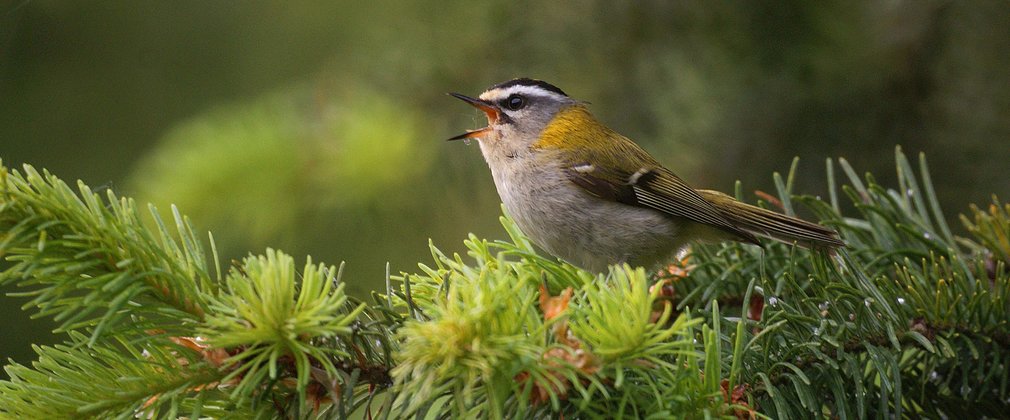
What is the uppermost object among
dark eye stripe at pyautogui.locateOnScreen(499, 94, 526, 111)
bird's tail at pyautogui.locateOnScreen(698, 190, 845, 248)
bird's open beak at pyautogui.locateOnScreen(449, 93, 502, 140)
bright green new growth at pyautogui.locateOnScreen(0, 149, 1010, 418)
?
dark eye stripe at pyautogui.locateOnScreen(499, 94, 526, 111)

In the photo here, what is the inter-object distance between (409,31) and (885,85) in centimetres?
136

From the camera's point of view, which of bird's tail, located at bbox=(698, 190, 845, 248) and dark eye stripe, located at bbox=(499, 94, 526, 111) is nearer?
bird's tail, located at bbox=(698, 190, 845, 248)

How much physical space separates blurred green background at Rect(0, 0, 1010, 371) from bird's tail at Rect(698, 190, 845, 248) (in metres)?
0.39

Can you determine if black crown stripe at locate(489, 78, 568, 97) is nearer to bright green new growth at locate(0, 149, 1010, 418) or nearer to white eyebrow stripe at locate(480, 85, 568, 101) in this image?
white eyebrow stripe at locate(480, 85, 568, 101)

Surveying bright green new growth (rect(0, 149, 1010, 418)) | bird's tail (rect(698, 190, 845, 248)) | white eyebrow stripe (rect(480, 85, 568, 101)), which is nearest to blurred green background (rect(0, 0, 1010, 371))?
white eyebrow stripe (rect(480, 85, 568, 101))

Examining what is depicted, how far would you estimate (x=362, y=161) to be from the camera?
7.91ft

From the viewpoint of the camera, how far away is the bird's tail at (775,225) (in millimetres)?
1714

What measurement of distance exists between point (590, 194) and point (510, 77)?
1.57 ft

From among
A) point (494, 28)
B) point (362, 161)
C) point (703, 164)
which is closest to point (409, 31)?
point (494, 28)

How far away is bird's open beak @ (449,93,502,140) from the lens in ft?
7.72

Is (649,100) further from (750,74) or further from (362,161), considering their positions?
(362,161)

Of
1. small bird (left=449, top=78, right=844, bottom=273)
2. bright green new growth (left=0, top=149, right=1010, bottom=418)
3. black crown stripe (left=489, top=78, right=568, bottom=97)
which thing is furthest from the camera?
black crown stripe (left=489, top=78, right=568, bottom=97)

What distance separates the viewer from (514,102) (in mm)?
2604

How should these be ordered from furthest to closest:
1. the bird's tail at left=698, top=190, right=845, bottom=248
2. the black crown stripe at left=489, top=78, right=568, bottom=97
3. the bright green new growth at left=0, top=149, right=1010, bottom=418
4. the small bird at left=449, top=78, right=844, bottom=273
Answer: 1. the black crown stripe at left=489, top=78, right=568, bottom=97
2. the small bird at left=449, top=78, right=844, bottom=273
3. the bird's tail at left=698, top=190, right=845, bottom=248
4. the bright green new growth at left=0, top=149, right=1010, bottom=418
